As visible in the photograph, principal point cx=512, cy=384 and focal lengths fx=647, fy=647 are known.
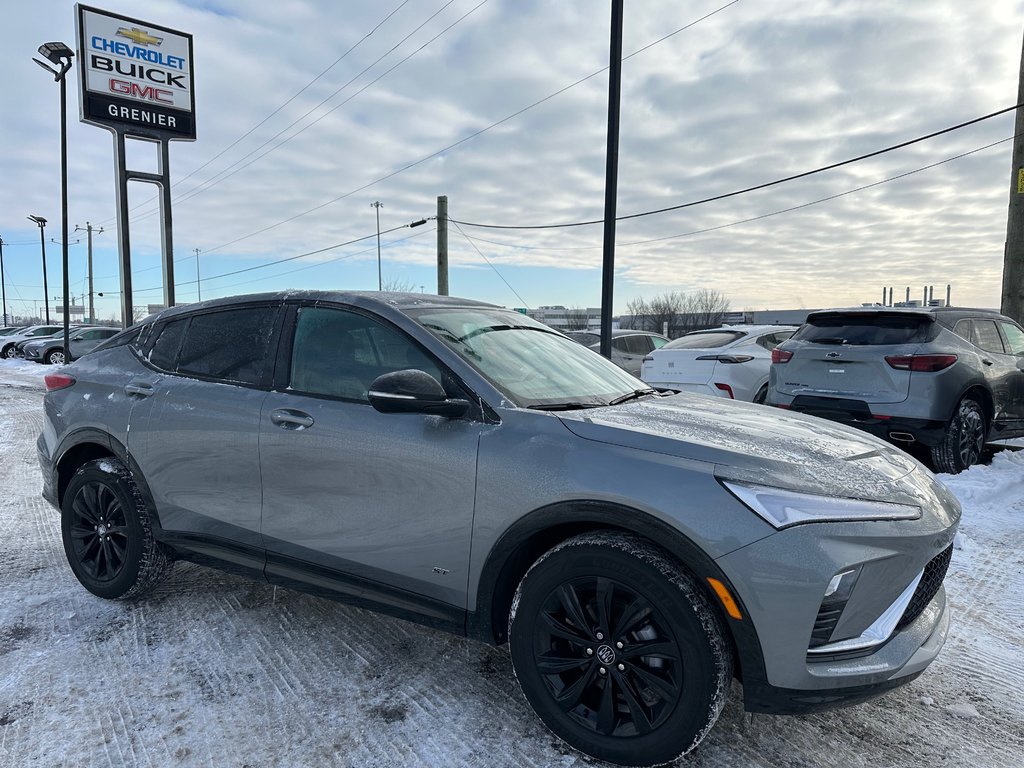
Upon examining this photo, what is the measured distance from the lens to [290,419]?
2.91 m

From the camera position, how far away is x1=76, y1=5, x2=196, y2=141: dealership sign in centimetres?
1720

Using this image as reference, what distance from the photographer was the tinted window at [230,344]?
320cm

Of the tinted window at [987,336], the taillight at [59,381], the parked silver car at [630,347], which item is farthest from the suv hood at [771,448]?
the parked silver car at [630,347]

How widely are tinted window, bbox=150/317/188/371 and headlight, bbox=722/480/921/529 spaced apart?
2994mm

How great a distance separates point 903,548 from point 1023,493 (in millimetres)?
4602

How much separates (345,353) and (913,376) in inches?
204

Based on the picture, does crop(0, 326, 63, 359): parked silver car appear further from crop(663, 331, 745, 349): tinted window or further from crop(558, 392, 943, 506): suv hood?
crop(558, 392, 943, 506): suv hood

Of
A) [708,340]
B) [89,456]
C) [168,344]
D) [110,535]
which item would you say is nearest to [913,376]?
[708,340]

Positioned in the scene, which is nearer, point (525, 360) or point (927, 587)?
point (927, 587)

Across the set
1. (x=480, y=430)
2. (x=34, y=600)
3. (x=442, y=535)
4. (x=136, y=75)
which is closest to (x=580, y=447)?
(x=480, y=430)

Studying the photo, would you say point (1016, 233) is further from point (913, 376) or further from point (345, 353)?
point (345, 353)

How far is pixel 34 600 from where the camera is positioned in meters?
3.57

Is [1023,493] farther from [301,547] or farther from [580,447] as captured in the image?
[301,547]

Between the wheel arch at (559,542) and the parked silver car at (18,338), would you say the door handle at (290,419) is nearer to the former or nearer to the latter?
the wheel arch at (559,542)
